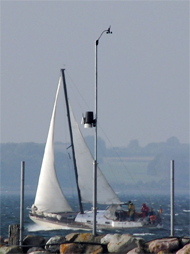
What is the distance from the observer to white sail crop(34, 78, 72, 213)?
118ft

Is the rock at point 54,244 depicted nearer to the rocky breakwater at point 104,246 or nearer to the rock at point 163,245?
the rocky breakwater at point 104,246

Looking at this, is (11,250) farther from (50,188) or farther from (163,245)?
(50,188)

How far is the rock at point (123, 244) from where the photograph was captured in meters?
14.2

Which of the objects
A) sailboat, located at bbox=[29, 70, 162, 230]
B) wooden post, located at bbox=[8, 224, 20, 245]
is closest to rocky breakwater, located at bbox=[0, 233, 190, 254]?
wooden post, located at bbox=[8, 224, 20, 245]

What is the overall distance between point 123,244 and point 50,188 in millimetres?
22116

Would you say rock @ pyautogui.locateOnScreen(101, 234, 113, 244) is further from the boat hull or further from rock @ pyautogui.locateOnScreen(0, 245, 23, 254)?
the boat hull

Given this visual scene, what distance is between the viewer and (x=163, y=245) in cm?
1405

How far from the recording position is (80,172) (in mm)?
36250

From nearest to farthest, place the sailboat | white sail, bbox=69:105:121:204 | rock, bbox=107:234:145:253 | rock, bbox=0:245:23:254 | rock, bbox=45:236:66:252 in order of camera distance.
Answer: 1. rock, bbox=107:234:145:253
2. rock, bbox=0:245:23:254
3. rock, bbox=45:236:66:252
4. the sailboat
5. white sail, bbox=69:105:121:204

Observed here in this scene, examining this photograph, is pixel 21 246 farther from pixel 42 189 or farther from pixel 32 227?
pixel 32 227

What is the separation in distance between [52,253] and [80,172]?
71.1ft

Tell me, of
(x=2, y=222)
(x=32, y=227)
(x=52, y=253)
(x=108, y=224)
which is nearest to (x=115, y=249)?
(x=52, y=253)

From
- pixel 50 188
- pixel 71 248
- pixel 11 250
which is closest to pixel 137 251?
pixel 71 248

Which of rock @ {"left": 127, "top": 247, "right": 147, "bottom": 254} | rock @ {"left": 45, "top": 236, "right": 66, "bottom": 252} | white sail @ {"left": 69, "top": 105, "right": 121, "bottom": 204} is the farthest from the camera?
white sail @ {"left": 69, "top": 105, "right": 121, "bottom": 204}
